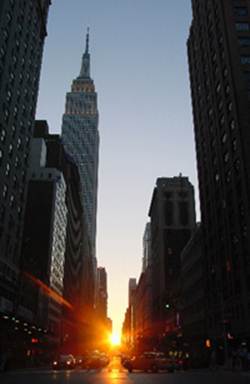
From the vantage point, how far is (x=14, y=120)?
2379 inches

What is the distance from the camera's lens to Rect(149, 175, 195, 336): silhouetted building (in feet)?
473

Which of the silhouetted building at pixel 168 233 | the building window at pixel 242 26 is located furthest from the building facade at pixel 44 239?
the building window at pixel 242 26

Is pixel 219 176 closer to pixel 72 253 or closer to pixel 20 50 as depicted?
pixel 20 50

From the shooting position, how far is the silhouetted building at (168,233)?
144m

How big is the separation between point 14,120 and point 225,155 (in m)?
34.8

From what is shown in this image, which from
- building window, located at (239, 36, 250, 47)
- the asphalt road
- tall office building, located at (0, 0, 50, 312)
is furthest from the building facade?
the asphalt road

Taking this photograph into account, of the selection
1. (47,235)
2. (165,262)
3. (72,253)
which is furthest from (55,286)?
(165,262)

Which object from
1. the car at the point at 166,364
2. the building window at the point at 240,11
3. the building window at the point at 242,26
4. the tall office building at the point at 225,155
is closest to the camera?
the car at the point at 166,364

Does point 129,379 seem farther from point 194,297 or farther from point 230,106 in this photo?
point 194,297

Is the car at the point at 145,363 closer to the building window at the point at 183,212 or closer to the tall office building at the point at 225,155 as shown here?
the tall office building at the point at 225,155

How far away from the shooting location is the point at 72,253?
147375 mm

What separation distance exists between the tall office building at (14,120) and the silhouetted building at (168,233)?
3073 inches

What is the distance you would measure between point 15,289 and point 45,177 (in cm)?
4594

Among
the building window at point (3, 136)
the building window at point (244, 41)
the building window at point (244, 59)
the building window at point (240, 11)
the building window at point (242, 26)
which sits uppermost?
the building window at point (240, 11)
